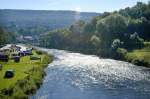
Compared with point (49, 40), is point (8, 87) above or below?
above

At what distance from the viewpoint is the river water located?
179ft

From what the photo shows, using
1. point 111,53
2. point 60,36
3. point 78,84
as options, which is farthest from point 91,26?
point 78,84

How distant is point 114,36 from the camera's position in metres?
129

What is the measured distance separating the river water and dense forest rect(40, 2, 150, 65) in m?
30.0

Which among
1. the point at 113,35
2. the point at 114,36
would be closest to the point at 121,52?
the point at 114,36

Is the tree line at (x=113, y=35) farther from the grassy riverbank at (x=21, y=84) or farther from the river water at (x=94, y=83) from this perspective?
the grassy riverbank at (x=21, y=84)

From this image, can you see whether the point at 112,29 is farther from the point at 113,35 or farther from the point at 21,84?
the point at 21,84

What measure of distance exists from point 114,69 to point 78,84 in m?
19.4

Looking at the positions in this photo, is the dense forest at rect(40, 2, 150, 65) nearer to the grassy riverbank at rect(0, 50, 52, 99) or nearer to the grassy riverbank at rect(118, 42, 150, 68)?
the grassy riverbank at rect(118, 42, 150, 68)

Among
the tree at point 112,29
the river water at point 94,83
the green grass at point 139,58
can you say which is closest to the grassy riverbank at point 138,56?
the green grass at point 139,58

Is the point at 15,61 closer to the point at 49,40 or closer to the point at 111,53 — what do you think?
the point at 111,53

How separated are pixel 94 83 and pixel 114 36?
221ft

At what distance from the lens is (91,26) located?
529 feet

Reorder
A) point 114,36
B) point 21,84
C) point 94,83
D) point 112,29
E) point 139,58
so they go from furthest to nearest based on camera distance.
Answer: point 112,29
point 114,36
point 139,58
point 94,83
point 21,84
